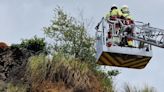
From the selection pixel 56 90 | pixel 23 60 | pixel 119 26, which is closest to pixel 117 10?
pixel 119 26

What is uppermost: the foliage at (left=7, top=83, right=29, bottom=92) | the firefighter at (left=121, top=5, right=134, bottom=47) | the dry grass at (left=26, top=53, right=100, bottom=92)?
the firefighter at (left=121, top=5, right=134, bottom=47)

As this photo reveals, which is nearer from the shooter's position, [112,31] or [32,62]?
[112,31]

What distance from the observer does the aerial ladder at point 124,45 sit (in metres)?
22.9

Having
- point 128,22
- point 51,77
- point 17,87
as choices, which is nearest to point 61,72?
point 51,77

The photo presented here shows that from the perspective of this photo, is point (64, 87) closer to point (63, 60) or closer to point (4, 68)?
point (63, 60)

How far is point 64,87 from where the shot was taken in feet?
94.6

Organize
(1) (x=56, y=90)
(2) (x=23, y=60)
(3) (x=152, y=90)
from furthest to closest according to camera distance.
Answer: (3) (x=152, y=90) < (2) (x=23, y=60) < (1) (x=56, y=90)

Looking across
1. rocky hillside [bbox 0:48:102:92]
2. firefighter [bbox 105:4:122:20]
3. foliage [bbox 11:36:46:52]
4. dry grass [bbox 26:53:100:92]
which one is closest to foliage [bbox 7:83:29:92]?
rocky hillside [bbox 0:48:102:92]

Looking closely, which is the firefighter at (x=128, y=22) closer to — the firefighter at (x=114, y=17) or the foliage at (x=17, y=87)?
the firefighter at (x=114, y=17)

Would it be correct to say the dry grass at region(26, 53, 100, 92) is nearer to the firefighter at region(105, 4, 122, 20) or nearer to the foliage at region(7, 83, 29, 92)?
the foliage at region(7, 83, 29, 92)

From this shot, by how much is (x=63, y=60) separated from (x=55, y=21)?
3.78 m

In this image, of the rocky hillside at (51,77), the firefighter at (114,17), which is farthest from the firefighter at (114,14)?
the rocky hillside at (51,77)

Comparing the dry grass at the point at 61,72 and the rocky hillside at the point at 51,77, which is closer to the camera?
the rocky hillside at the point at 51,77

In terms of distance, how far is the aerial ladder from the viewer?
75.0 ft
